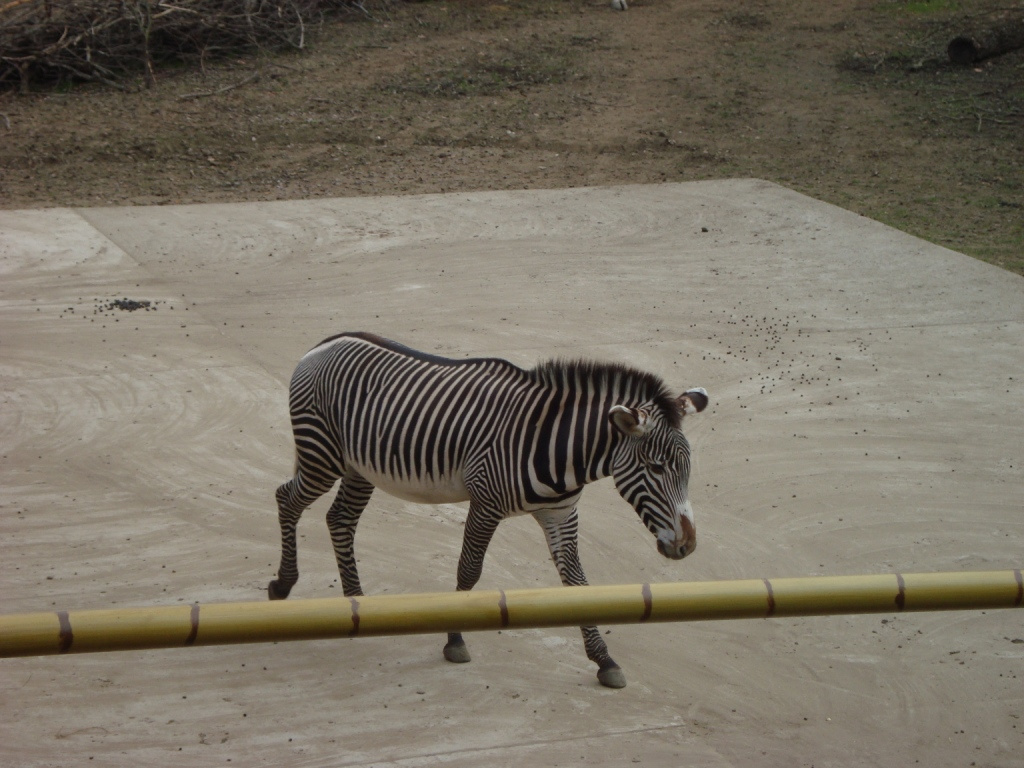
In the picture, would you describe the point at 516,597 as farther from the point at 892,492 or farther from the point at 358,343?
the point at 892,492

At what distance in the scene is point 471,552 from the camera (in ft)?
15.8

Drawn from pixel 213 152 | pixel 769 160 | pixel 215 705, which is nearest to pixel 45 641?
pixel 215 705

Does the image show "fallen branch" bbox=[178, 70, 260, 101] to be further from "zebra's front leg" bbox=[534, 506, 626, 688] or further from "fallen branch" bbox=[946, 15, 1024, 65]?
"zebra's front leg" bbox=[534, 506, 626, 688]

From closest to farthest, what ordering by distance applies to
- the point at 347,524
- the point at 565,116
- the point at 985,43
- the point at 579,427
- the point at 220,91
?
the point at 579,427, the point at 347,524, the point at 220,91, the point at 565,116, the point at 985,43

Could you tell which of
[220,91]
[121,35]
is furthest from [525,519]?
A: [121,35]

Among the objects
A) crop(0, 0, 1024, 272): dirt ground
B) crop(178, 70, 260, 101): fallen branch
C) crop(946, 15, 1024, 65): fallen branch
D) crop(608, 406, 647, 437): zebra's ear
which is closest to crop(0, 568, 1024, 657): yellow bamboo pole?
crop(608, 406, 647, 437): zebra's ear

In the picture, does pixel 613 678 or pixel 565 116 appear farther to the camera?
pixel 565 116

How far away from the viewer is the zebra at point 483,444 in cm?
441

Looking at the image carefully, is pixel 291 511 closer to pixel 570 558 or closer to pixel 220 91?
pixel 570 558

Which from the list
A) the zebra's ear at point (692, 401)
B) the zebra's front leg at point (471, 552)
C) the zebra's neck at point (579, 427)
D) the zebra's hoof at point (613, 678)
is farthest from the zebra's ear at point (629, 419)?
the zebra's hoof at point (613, 678)

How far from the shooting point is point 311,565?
5680 mm

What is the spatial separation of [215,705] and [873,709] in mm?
2624

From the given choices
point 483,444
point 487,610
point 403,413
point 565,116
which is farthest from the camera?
point 565,116

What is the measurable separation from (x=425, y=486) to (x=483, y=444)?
0.35 metres
